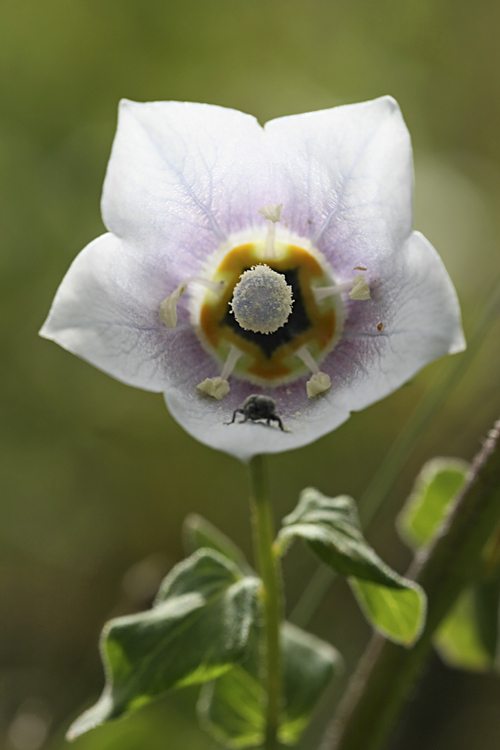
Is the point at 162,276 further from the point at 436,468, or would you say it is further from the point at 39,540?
the point at 39,540

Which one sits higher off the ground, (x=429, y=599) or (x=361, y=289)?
(x=361, y=289)

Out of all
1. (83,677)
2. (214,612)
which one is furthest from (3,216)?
(214,612)

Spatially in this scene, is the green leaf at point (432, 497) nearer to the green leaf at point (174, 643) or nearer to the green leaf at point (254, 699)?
the green leaf at point (254, 699)

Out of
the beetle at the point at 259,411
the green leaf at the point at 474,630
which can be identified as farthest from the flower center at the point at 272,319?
the green leaf at the point at 474,630

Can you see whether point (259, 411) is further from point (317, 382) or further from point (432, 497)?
point (432, 497)

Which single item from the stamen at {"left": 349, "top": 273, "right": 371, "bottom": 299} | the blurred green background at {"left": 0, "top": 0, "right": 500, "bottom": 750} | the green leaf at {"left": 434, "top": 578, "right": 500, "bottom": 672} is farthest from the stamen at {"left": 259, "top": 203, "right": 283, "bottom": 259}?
the blurred green background at {"left": 0, "top": 0, "right": 500, "bottom": 750}

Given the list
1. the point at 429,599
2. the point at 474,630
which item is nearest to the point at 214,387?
the point at 429,599
